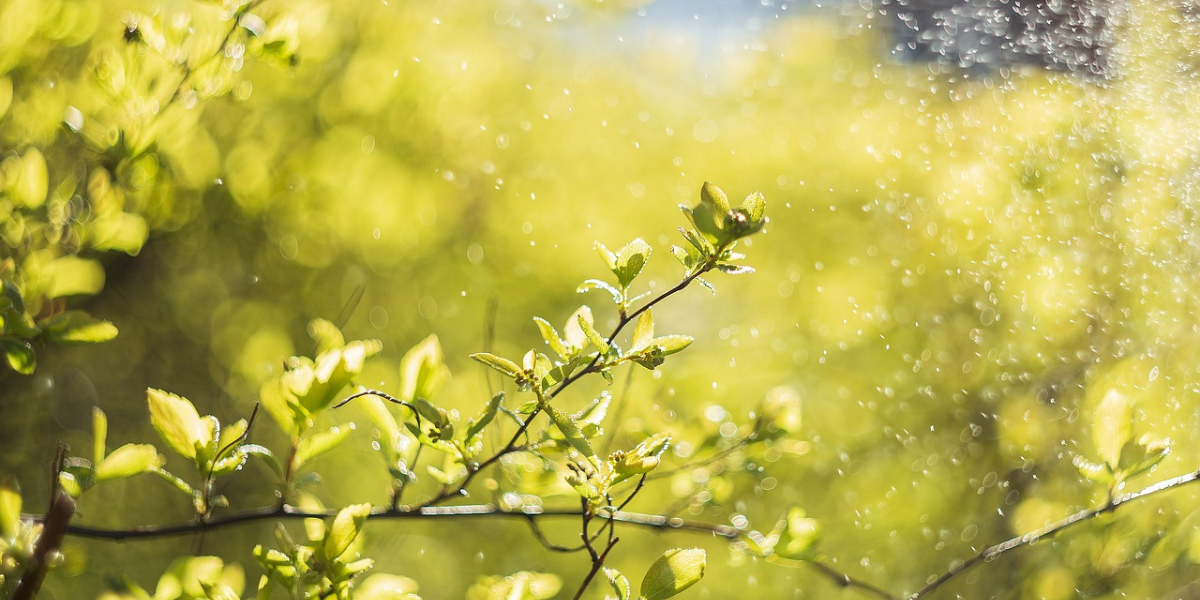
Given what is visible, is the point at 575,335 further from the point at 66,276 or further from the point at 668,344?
the point at 66,276

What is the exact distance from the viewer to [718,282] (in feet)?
3.86

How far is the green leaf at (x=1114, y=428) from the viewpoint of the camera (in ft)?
1.49

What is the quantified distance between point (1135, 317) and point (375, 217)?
1041 mm

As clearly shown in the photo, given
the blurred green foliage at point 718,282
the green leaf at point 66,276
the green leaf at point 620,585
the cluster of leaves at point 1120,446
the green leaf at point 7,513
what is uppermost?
the green leaf at point 7,513

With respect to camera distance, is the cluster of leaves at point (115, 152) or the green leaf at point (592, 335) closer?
the green leaf at point (592, 335)

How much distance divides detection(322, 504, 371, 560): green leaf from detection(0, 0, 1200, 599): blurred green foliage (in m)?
0.52

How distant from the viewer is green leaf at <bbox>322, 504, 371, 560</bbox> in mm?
347

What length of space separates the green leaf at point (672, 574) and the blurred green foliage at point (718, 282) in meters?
0.52

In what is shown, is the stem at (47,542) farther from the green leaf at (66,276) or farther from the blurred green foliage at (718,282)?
the blurred green foliage at (718,282)

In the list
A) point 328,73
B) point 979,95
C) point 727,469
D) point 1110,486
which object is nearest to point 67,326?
point 727,469

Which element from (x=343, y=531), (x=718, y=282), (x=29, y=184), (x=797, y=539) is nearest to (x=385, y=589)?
(x=343, y=531)

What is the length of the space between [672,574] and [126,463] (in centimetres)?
27

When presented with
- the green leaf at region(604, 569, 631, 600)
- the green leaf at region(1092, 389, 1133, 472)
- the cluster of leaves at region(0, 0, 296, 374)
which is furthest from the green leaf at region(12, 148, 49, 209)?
the green leaf at region(1092, 389, 1133, 472)

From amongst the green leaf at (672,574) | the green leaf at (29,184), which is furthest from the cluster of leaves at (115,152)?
the green leaf at (672,574)
